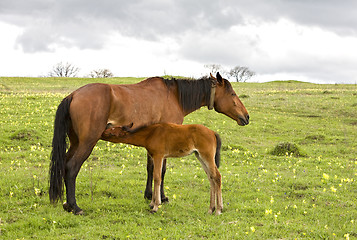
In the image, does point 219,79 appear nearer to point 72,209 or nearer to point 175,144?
point 175,144

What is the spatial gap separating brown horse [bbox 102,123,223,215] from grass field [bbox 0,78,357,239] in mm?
562

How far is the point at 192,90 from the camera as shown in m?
9.52

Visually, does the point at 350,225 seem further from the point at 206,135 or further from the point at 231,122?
the point at 231,122

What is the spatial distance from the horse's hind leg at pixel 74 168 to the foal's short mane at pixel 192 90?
2.74 m

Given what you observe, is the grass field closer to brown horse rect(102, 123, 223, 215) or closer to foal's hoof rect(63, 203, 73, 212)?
foal's hoof rect(63, 203, 73, 212)

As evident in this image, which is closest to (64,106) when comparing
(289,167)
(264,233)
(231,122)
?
(264,233)

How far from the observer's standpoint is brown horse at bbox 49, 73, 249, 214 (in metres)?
7.63

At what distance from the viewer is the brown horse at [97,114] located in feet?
25.0

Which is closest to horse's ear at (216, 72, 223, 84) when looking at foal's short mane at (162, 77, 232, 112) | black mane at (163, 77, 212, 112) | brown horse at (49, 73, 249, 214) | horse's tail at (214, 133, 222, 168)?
foal's short mane at (162, 77, 232, 112)

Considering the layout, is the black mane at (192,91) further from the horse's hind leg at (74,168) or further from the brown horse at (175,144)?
the horse's hind leg at (74,168)

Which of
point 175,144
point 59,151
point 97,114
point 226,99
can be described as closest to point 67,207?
point 59,151

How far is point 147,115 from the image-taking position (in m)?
8.49

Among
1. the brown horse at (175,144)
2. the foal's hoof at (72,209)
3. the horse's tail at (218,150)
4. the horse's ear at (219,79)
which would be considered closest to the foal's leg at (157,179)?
the brown horse at (175,144)

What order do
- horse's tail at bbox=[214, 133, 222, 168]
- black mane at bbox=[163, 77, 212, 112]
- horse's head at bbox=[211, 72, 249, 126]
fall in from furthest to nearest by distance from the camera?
1. horse's head at bbox=[211, 72, 249, 126]
2. black mane at bbox=[163, 77, 212, 112]
3. horse's tail at bbox=[214, 133, 222, 168]
